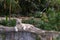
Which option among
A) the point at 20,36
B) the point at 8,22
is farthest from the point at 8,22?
the point at 20,36

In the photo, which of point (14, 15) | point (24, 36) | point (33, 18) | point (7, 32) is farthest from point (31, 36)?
point (14, 15)

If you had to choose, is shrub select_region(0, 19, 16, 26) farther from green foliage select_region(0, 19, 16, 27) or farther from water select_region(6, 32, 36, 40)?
water select_region(6, 32, 36, 40)

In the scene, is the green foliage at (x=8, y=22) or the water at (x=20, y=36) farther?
the green foliage at (x=8, y=22)

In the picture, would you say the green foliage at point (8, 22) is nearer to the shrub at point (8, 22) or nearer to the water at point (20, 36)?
the shrub at point (8, 22)

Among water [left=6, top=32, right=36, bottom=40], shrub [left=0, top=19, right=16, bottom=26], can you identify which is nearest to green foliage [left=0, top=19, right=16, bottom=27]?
shrub [left=0, top=19, right=16, bottom=26]

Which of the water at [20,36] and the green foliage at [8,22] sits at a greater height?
the green foliage at [8,22]

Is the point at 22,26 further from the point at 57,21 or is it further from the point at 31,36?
the point at 57,21

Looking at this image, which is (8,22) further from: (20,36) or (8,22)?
(20,36)

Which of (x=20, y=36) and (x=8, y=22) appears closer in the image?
(x=20, y=36)

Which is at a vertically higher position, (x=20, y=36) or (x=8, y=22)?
(x=8, y=22)

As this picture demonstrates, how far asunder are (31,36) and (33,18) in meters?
1.63

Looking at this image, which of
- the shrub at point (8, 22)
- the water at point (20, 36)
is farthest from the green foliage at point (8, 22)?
the water at point (20, 36)

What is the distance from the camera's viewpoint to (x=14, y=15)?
9875mm

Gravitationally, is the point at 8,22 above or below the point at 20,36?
above
